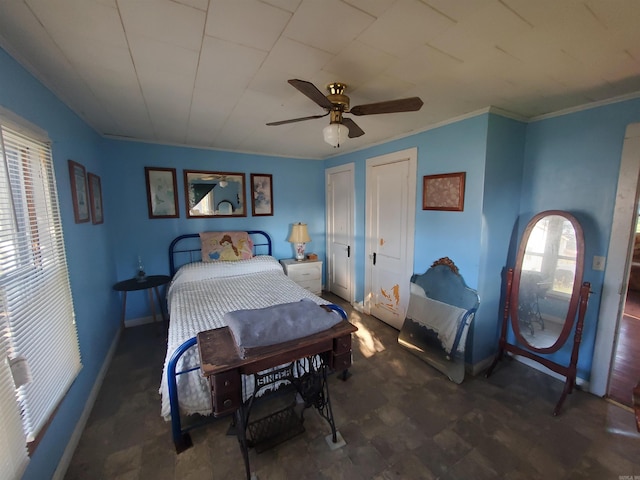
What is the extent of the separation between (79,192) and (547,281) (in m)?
3.97

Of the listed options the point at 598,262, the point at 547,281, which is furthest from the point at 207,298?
the point at 598,262

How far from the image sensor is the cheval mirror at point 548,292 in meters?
2.01

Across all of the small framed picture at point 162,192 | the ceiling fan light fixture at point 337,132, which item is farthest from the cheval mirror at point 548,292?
the small framed picture at point 162,192

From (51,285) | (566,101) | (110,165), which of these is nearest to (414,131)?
(566,101)

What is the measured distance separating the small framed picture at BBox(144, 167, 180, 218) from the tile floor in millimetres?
1853

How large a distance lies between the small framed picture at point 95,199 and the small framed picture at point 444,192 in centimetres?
321

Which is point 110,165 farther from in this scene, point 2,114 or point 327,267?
point 327,267

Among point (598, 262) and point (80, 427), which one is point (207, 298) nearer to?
point (80, 427)

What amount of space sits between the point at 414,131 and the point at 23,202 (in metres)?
3.02

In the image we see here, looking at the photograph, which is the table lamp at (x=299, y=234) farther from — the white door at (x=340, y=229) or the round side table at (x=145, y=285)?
the round side table at (x=145, y=285)

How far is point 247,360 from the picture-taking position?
4.28ft

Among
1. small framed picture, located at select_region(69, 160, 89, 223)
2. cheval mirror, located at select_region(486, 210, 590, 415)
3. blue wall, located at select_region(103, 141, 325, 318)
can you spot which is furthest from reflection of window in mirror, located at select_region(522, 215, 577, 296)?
small framed picture, located at select_region(69, 160, 89, 223)

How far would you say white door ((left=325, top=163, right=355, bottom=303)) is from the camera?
3793 millimetres

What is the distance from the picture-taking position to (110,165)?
9.84ft
